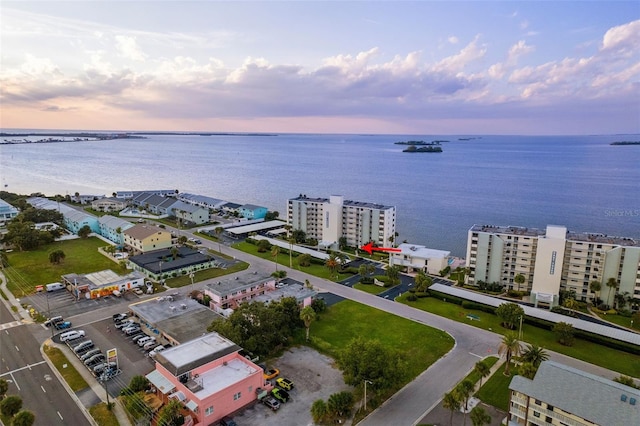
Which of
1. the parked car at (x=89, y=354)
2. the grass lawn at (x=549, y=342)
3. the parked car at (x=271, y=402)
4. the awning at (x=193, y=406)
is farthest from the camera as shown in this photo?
the grass lawn at (x=549, y=342)

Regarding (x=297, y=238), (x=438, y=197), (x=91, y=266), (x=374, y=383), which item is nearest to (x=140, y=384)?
(x=374, y=383)

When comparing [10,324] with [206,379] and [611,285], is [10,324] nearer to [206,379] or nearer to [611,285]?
[206,379]

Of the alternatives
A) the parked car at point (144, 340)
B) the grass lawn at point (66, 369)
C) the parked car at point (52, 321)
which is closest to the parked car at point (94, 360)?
the grass lawn at point (66, 369)

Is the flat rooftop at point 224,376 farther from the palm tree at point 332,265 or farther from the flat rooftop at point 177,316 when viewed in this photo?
the palm tree at point 332,265

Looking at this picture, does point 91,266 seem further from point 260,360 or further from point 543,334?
point 543,334

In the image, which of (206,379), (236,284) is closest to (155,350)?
(206,379)

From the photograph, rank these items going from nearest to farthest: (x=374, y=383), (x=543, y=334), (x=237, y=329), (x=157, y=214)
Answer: (x=374, y=383) < (x=237, y=329) < (x=543, y=334) < (x=157, y=214)

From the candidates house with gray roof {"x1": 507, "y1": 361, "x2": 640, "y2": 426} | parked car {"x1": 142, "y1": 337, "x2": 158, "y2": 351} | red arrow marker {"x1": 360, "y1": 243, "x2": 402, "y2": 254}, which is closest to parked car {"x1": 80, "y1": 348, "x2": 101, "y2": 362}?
parked car {"x1": 142, "y1": 337, "x2": 158, "y2": 351}
